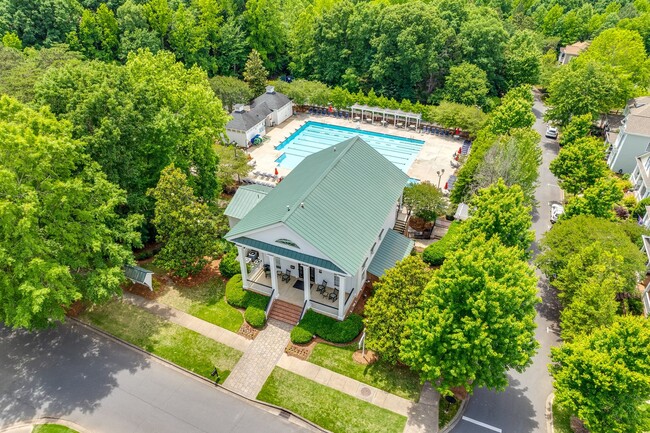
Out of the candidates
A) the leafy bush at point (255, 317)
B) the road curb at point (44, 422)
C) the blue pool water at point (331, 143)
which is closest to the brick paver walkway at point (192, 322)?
the leafy bush at point (255, 317)

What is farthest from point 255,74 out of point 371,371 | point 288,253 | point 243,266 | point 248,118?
point 371,371

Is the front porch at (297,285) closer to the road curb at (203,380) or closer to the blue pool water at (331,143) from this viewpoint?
the road curb at (203,380)

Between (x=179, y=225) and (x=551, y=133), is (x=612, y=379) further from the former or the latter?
(x=551, y=133)

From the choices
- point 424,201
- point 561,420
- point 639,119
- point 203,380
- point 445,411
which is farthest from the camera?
point 639,119

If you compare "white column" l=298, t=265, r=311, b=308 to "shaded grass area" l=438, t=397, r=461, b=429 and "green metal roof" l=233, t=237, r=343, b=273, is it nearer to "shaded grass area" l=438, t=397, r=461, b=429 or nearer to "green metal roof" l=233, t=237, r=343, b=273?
"green metal roof" l=233, t=237, r=343, b=273

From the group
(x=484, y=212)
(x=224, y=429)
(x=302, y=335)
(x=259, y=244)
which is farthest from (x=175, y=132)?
(x=484, y=212)

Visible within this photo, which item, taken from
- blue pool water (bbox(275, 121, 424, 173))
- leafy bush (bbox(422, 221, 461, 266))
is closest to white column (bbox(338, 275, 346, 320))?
leafy bush (bbox(422, 221, 461, 266))
